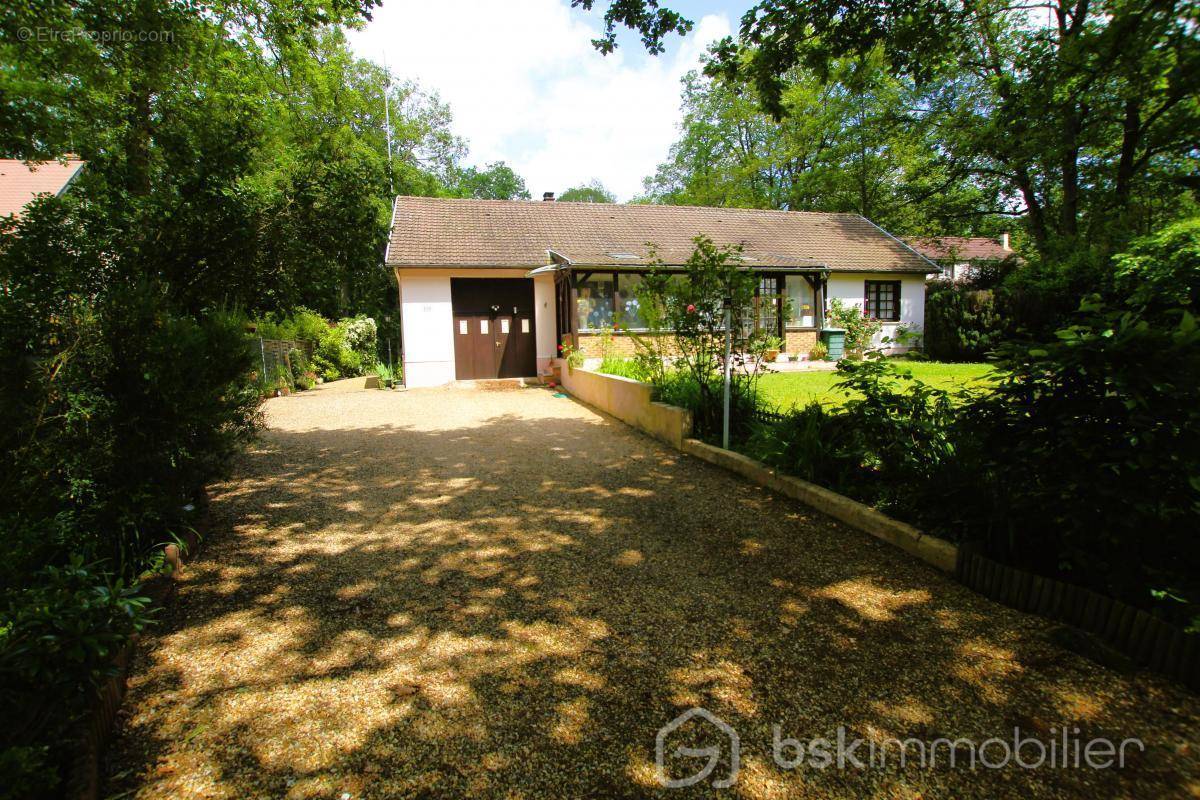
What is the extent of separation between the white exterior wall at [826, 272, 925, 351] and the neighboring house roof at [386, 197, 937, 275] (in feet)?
1.24

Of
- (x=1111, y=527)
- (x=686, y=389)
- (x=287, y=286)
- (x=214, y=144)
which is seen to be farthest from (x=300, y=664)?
(x=686, y=389)

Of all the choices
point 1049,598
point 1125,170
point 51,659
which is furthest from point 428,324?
point 1125,170

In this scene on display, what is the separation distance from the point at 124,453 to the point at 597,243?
53.3 ft

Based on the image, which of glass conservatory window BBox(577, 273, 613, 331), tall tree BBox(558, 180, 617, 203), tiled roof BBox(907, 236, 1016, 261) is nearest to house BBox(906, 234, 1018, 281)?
tiled roof BBox(907, 236, 1016, 261)

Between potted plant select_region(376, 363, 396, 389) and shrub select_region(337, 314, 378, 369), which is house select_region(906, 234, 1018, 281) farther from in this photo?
shrub select_region(337, 314, 378, 369)

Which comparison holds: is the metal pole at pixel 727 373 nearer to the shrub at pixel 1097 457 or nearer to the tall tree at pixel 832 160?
the shrub at pixel 1097 457

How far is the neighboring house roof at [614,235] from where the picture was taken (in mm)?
16500

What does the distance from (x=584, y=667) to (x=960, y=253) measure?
42.2m

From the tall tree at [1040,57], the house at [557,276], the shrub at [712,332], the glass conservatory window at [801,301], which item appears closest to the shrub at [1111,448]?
the tall tree at [1040,57]

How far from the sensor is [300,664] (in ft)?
8.65

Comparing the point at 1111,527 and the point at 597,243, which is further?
the point at 597,243

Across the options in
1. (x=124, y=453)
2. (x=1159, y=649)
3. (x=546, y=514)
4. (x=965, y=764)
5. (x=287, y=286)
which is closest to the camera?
(x=965, y=764)

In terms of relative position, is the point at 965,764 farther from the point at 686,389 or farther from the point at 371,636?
the point at 686,389

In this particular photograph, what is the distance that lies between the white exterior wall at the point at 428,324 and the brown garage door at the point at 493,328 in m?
0.23
